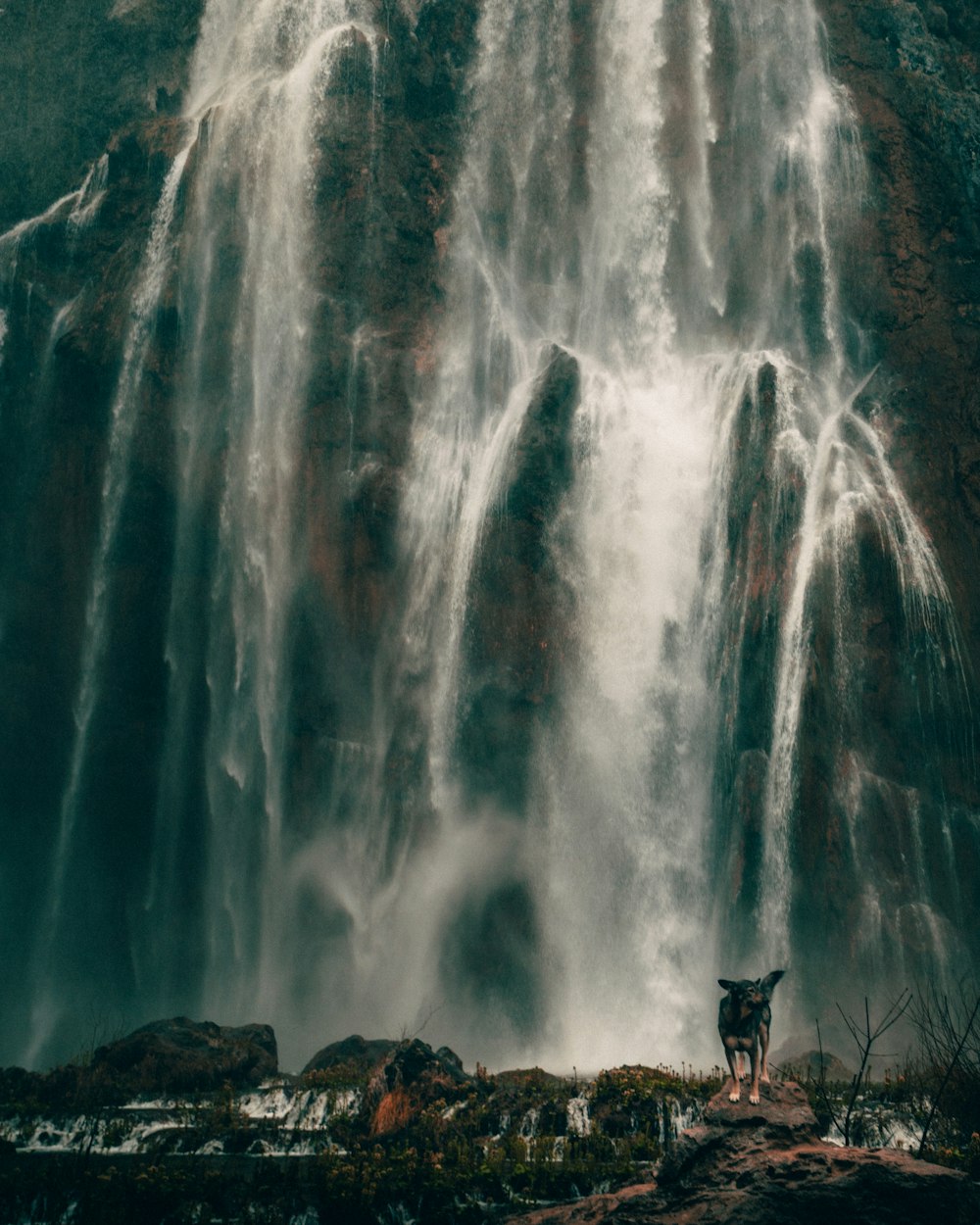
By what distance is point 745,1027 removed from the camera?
57.3 feet

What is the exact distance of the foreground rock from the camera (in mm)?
14852

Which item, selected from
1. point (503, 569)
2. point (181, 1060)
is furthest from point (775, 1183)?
point (503, 569)

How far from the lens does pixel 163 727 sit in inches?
1874

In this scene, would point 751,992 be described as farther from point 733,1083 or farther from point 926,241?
point 926,241

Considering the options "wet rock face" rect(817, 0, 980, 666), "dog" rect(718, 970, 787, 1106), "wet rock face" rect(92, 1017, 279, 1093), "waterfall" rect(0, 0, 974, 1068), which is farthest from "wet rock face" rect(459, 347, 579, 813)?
"dog" rect(718, 970, 787, 1106)

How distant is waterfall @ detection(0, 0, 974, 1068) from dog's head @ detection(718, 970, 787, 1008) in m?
19.2

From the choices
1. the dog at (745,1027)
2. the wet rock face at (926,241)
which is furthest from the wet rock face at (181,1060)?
the wet rock face at (926,241)

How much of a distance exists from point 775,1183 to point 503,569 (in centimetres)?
3029

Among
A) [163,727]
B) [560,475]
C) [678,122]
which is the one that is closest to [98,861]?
[163,727]

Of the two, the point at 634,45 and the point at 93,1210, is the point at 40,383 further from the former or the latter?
the point at 93,1210

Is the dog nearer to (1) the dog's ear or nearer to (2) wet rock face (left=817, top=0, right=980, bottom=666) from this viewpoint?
(1) the dog's ear

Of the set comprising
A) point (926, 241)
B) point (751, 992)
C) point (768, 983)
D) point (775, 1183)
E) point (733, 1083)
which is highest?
point (926, 241)

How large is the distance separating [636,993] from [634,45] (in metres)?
37.4

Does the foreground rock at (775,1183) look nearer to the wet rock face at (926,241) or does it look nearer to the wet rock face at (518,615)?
the wet rock face at (518,615)
